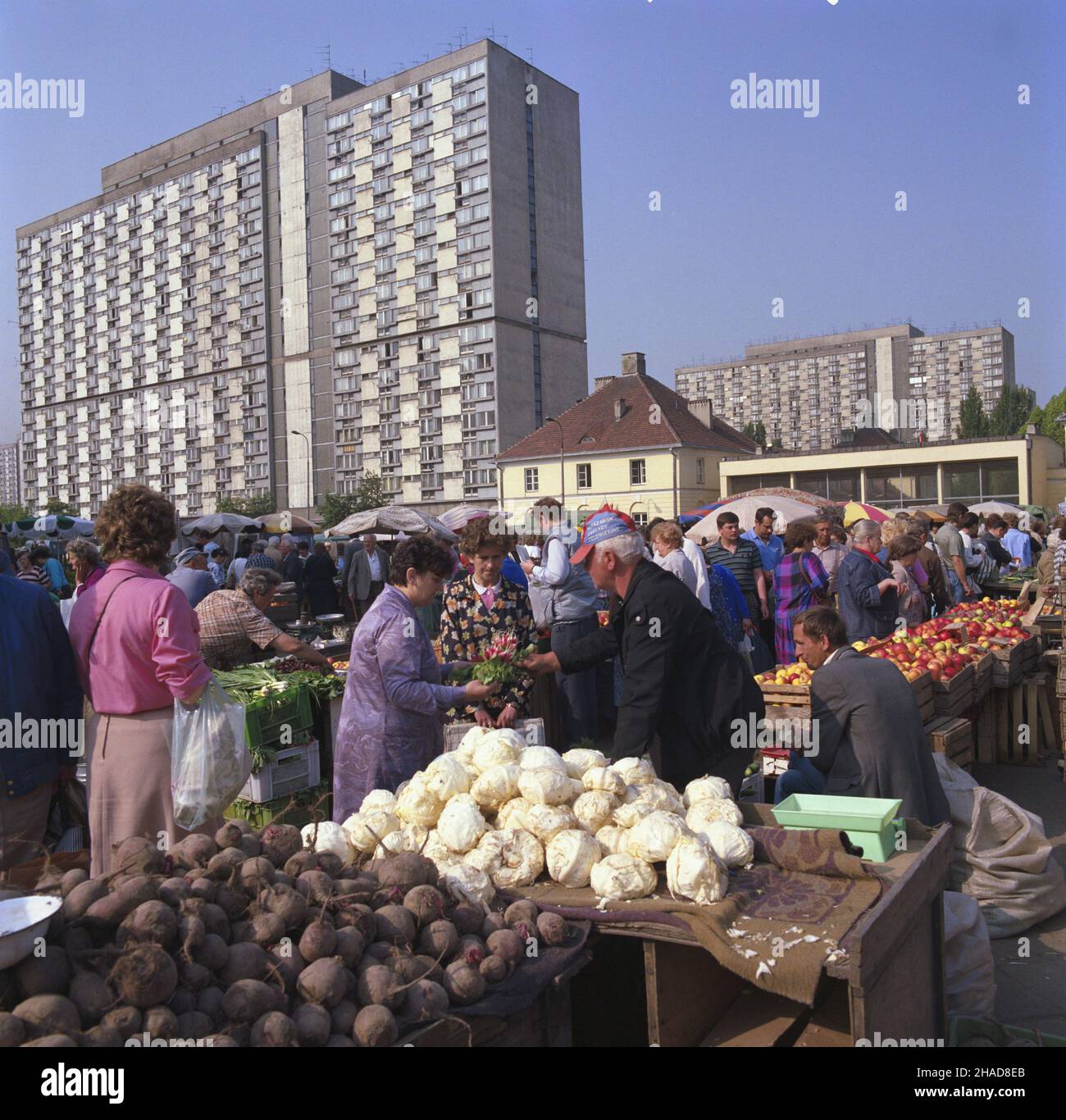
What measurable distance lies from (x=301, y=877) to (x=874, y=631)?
7.10m

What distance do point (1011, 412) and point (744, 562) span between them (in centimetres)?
7413

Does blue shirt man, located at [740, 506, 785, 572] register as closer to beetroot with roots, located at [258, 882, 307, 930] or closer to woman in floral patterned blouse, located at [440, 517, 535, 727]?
woman in floral patterned blouse, located at [440, 517, 535, 727]

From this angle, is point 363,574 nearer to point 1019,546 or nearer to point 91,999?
point 1019,546

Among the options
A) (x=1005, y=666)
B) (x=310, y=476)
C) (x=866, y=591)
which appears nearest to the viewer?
(x=1005, y=666)

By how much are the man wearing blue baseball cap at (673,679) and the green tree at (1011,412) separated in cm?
7833

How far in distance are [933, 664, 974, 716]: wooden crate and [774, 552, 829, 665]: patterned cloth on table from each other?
7.23 ft

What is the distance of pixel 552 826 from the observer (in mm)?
3213

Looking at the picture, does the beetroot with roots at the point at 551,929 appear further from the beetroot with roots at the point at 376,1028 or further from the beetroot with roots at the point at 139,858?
the beetroot with roots at the point at 139,858

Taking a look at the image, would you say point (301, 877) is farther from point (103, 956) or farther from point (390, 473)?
point (390, 473)

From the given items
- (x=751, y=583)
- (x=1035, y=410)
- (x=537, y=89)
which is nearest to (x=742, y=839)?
(x=751, y=583)

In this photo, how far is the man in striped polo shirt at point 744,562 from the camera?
10094 mm

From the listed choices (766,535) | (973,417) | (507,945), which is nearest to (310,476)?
(973,417)

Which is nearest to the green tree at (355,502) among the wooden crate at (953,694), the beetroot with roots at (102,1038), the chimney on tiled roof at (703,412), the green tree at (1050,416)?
the chimney on tiled roof at (703,412)

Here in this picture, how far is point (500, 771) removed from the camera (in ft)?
11.2
